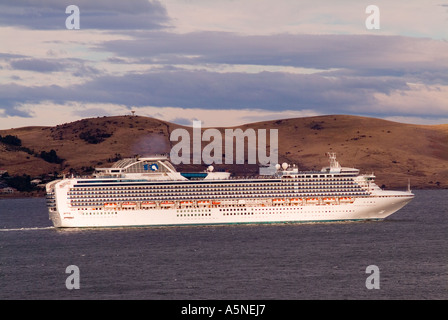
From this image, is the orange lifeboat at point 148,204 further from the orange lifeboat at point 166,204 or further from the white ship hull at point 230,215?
the orange lifeboat at point 166,204

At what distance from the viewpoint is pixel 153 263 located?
72.2 m

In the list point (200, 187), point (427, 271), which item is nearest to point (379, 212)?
point (200, 187)

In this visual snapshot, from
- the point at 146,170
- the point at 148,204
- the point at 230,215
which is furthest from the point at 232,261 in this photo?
the point at 146,170

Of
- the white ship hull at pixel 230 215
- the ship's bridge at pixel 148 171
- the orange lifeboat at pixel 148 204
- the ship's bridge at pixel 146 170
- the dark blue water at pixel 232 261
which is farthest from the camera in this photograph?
the ship's bridge at pixel 146 170

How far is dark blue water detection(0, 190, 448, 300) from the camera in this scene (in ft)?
197

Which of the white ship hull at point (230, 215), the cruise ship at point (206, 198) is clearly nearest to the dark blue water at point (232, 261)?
the white ship hull at point (230, 215)

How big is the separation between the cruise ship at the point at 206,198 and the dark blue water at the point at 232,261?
2443 mm

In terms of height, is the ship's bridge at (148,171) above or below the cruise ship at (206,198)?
above

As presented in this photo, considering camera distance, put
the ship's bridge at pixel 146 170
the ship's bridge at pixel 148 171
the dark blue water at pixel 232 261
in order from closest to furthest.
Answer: the dark blue water at pixel 232 261 → the ship's bridge at pixel 148 171 → the ship's bridge at pixel 146 170

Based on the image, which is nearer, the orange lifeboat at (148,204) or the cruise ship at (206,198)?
the cruise ship at (206,198)

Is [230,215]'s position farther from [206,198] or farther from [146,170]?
[146,170]

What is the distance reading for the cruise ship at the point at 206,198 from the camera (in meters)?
101
